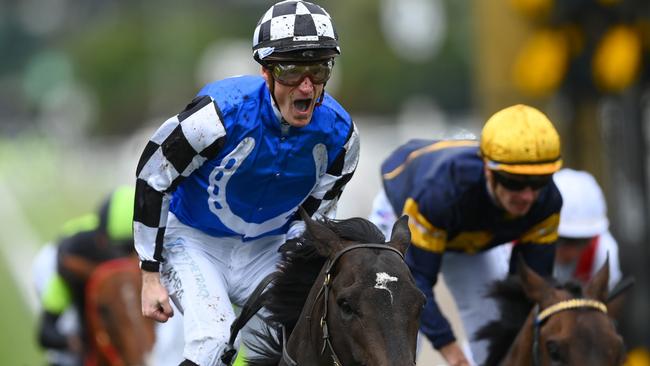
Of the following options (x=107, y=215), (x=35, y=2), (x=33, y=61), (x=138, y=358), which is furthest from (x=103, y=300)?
(x=35, y=2)

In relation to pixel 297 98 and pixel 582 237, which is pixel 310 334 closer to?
pixel 297 98

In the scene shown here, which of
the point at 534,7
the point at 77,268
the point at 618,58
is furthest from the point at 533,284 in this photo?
the point at 534,7

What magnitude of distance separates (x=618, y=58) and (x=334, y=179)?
620cm

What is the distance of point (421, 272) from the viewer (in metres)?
6.64

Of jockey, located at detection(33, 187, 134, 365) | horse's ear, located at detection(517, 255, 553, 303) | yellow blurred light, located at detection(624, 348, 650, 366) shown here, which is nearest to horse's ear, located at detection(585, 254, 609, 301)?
horse's ear, located at detection(517, 255, 553, 303)

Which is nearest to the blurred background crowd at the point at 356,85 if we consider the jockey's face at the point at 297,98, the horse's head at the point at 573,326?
the horse's head at the point at 573,326

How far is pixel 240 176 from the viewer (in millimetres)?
5719

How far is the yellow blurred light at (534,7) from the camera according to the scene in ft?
39.4

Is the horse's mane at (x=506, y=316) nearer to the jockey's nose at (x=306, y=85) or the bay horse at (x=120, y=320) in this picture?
the jockey's nose at (x=306, y=85)

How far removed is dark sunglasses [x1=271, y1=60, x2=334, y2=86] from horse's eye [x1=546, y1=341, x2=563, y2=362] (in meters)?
1.56

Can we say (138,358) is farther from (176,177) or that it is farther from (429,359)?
(176,177)

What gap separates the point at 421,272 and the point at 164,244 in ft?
4.40

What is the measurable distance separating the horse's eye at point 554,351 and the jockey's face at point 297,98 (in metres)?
1.45

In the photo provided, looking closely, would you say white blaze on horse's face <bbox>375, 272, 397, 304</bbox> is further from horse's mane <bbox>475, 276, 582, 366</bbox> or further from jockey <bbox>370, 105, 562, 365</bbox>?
horse's mane <bbox>475, 276, 582, 366</bbox>
